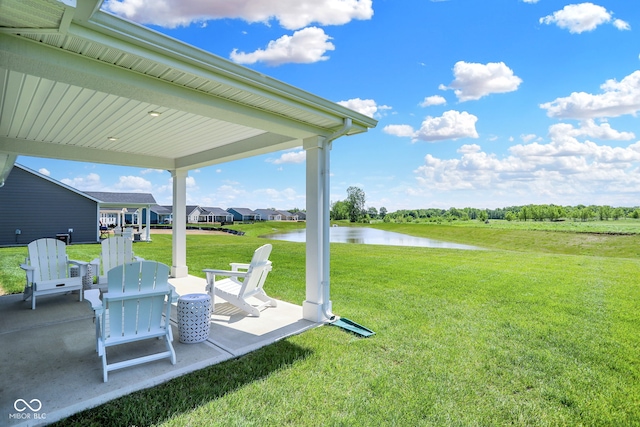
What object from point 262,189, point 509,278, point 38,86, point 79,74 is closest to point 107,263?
point 38,86

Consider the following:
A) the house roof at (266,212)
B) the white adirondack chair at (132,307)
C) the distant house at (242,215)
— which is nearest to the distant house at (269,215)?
the house roof at (266,212)

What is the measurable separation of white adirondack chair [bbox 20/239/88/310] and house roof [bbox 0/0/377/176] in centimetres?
165

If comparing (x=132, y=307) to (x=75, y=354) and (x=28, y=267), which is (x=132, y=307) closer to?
(x=75, y=354)

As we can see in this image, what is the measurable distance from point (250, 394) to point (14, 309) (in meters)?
4.58

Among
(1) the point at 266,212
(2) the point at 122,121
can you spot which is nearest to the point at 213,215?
(1) the point at 266,212

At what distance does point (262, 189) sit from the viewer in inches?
1355

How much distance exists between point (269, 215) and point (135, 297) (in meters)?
58.2

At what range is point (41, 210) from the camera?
51.7 feet

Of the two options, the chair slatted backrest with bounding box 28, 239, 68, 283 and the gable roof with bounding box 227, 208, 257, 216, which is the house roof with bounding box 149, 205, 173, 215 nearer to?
the gable roof with bounding box 227, 208, 257, 216

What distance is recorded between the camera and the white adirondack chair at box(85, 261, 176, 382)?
2.94 m

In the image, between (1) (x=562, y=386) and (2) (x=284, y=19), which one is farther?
(2) (x=284, y=19)

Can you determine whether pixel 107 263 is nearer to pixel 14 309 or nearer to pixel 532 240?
pixel 14 309

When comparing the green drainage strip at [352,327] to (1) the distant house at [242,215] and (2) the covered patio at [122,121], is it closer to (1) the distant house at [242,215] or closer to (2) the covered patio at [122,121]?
(2) the covered patio at [122,121]

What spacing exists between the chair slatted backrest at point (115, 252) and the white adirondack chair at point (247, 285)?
2.45 m
